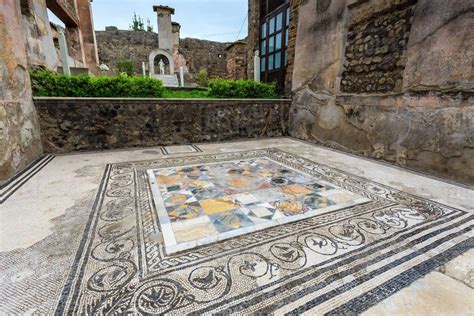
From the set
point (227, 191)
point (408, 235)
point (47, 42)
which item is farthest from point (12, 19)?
point (408, 235)

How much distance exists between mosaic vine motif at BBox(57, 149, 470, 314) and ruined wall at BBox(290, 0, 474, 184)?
3.20 ft

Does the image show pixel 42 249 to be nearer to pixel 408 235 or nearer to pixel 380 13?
pixel 408 235

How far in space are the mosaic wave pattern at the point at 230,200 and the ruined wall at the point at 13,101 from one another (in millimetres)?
1363

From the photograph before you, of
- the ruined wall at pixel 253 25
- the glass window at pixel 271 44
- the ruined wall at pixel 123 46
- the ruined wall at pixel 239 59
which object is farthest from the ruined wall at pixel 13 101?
the ruined wall at pixel 123 46

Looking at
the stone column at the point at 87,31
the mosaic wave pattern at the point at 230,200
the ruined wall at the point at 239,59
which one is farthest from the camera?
the stone column at the point at 87,31

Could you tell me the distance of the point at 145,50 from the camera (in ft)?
38.7

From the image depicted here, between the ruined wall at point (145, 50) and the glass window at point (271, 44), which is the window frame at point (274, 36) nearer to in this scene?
the glass window at point (271, 44)

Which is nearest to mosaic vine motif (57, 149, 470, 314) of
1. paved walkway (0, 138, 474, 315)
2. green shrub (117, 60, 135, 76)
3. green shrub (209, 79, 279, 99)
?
paved walkway (0, 138, 474, 315)

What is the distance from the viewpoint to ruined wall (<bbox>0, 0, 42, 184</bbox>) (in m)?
2.18

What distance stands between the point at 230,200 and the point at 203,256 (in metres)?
0.67

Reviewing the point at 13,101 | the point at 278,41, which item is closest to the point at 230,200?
the point at 13,101

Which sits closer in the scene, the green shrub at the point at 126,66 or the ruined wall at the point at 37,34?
the ruined wall at the point at 37,34

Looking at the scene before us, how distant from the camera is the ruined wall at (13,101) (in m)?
2.18

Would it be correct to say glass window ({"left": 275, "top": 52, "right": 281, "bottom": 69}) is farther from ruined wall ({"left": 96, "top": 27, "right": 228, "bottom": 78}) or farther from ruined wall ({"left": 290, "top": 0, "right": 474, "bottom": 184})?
ruined wall ({"left": 96, "top": 27, "right": 228, "bottom": 78})
